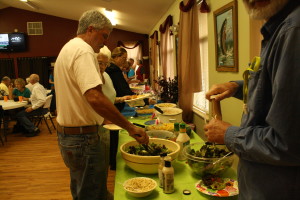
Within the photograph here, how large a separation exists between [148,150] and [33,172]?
272cm

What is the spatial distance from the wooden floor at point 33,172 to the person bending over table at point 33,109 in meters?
0.32

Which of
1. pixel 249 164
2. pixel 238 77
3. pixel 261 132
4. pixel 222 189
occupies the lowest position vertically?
pixel 222 189

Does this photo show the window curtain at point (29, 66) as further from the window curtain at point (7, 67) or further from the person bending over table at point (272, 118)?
the person bending over table at point (272, 118)

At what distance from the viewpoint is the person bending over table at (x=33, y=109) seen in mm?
5146

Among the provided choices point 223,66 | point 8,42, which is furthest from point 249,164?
point 8,42

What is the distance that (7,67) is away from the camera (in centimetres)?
954

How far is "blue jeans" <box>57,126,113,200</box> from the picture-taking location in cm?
160

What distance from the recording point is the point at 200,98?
3.80m

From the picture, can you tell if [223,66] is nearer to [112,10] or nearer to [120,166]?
[120,166]

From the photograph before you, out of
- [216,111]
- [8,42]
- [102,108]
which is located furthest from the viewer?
[8,42]

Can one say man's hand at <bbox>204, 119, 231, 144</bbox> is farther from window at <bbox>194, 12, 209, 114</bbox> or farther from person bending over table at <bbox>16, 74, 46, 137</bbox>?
person bending over table at <bbox>16, 74, 46, 137</bbox>

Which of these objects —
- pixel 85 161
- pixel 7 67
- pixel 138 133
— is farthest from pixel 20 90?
pixel 138 133

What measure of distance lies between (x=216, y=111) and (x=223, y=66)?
1.52m

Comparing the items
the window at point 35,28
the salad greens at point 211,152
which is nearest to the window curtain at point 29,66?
the window at point 35,28
